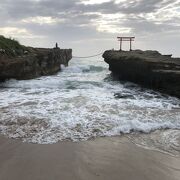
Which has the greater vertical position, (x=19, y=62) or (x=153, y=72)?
(x=19, y=62)

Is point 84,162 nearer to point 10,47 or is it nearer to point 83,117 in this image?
point 83,117

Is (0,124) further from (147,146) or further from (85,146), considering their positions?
(147,146)

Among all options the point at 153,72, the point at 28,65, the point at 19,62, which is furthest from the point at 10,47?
the point at 153,72

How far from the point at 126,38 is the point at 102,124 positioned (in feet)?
59.4

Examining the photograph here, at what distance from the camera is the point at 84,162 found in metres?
5.27

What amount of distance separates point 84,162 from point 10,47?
40.8 feet

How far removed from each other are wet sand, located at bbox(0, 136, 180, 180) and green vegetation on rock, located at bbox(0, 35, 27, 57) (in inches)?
394

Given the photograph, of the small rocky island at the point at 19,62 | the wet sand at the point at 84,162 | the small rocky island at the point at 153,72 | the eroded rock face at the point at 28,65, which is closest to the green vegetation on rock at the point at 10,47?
the small rocky island at the point at 19,62

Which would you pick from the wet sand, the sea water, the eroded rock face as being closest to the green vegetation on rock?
the eroded rock face

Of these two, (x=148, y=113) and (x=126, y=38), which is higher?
(x=126, y=38)

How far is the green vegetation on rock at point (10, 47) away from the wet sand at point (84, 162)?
32.9 ft

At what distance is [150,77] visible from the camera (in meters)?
15.0

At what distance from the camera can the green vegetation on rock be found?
15492mm

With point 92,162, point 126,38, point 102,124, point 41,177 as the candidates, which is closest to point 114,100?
point 102,124
